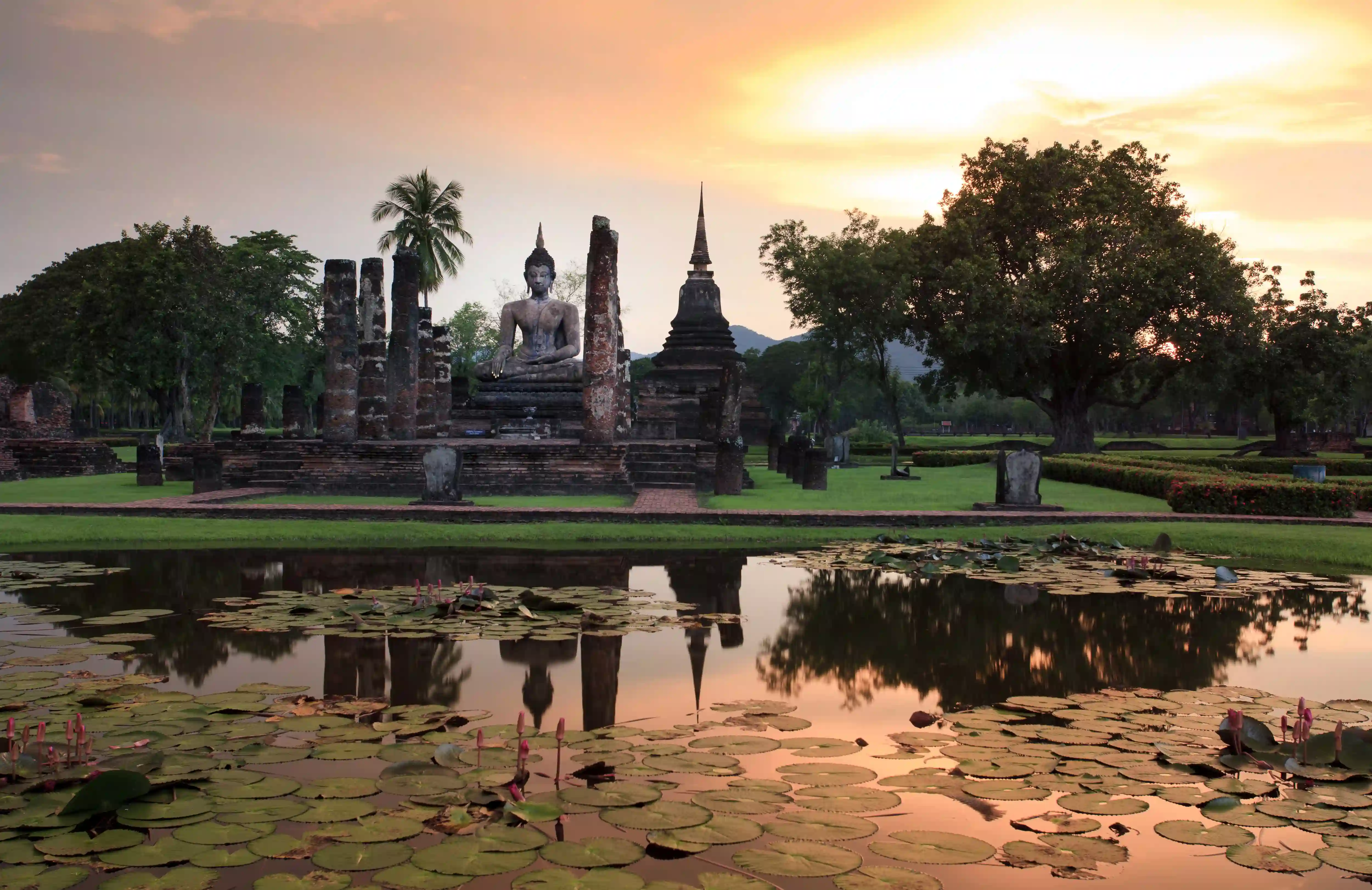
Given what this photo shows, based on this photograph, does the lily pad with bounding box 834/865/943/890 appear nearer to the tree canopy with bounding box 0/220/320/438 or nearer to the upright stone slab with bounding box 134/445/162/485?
the upright stone slab with bounding box 134/445/162/485

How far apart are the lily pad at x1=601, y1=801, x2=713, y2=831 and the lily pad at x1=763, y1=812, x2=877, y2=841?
0.28 meters

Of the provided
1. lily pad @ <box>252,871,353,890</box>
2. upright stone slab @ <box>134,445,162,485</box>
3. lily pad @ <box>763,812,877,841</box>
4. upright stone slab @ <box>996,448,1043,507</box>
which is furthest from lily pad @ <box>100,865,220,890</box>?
upright stone slab @ <box>134,445,162,485</box>

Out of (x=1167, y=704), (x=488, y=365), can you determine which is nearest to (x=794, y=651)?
(x=1167, y=704)

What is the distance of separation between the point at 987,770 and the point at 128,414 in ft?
245

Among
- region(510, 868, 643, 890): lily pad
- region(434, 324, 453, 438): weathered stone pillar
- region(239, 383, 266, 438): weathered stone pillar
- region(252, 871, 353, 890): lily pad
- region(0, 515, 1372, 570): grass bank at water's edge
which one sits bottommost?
region(252, 871, 353, 890): lily pad

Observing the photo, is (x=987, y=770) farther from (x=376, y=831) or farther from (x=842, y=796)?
(x=376, y=831)

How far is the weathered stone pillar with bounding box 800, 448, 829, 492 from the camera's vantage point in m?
21.7

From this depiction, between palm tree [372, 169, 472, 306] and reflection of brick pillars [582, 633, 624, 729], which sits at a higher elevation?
palm tree [372, 169, 472, 306]

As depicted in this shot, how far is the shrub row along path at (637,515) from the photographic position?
1530 centimetres

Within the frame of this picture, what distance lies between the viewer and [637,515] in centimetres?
1519

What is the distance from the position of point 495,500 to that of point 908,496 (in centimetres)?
747

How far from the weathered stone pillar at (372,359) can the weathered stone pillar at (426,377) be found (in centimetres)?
363

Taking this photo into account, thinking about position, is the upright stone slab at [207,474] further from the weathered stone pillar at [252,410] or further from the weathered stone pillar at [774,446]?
the weathered stone pillar at [774,446]

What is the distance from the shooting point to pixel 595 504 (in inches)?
683
